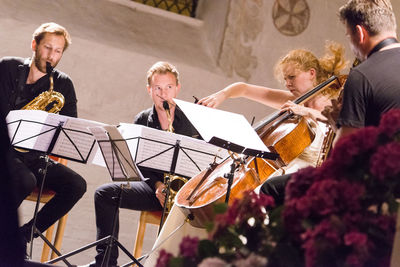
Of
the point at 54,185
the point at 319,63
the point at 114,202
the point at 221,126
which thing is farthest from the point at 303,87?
the point at 54,185

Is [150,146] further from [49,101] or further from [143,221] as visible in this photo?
[49,101]

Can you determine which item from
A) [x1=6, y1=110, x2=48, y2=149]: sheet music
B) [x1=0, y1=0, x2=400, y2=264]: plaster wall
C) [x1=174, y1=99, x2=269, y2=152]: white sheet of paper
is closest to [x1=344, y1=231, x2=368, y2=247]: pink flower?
[x1=174, y1=99, x2=269, y2=152]: white sheet of paper

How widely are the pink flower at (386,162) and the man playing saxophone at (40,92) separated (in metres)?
3.17

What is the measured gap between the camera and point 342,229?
142cm

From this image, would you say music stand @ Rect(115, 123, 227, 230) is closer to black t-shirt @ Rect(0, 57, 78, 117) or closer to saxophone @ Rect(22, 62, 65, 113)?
saxophone @ Rect(22, 62, 65, 113)

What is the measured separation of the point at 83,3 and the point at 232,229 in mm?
5487

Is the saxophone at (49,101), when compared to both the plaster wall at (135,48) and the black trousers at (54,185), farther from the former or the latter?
the plaster wall at (135,48)

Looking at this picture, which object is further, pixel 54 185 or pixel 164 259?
pixel 54 185

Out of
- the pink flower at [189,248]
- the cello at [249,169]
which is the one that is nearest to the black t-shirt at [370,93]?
the cello at [249,169]

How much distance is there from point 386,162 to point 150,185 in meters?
3.41

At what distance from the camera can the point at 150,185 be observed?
4.72 meters

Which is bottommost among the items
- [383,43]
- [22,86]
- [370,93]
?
[22,86]

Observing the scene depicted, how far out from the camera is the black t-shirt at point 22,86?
15.4 ft

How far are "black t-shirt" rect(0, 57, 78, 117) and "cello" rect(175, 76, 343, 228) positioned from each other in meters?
1.59
